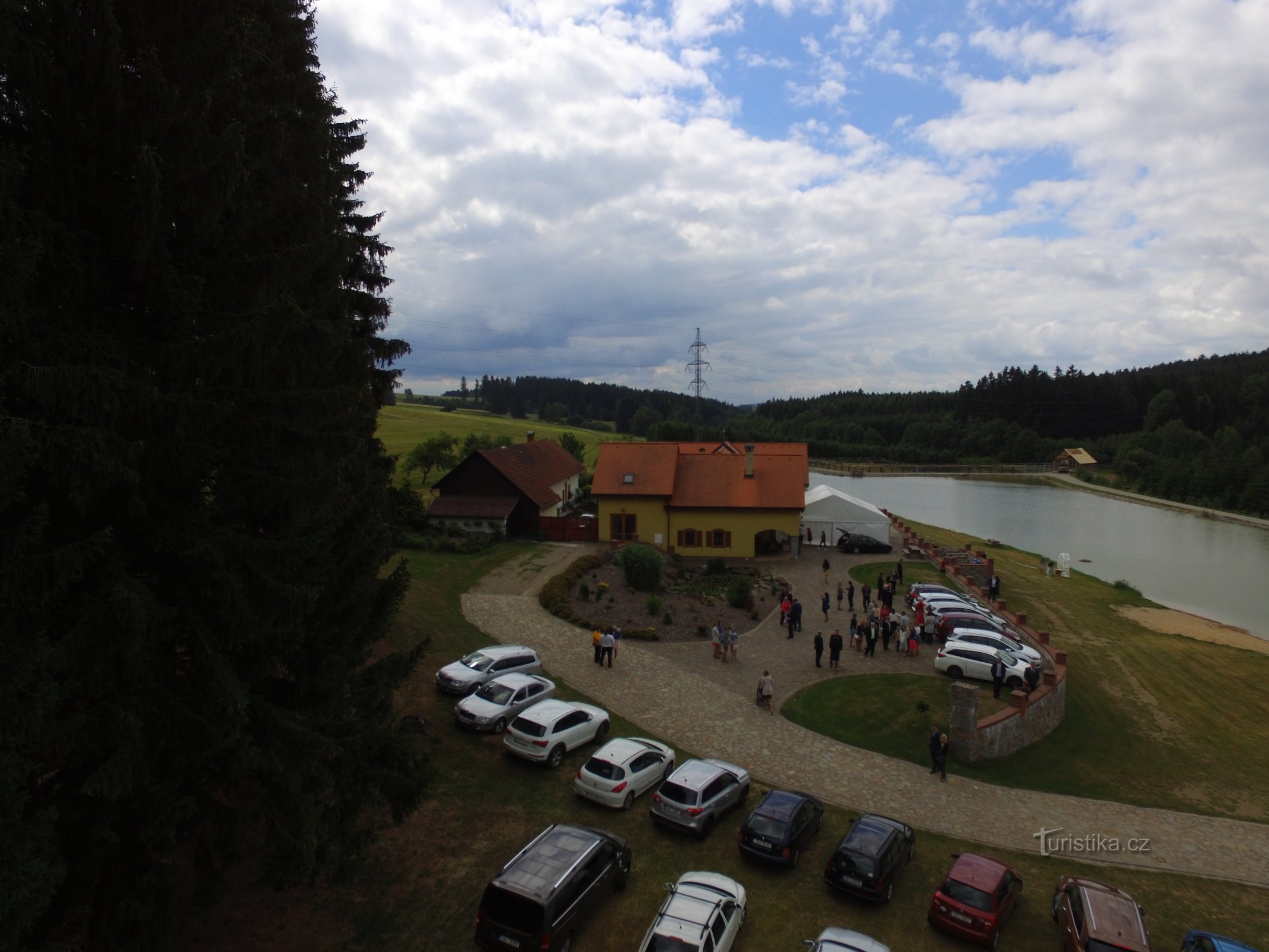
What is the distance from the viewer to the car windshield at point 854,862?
488 inches

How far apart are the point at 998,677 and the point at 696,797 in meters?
12.6

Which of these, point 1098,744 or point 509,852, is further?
point 1098,744

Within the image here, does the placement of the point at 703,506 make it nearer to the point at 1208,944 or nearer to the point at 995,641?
the point at 995,641

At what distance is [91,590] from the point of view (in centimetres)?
755

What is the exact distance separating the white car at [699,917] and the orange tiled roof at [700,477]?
28867 mm

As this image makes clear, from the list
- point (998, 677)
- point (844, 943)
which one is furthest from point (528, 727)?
point (998, 677)

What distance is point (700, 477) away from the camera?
41.8 m

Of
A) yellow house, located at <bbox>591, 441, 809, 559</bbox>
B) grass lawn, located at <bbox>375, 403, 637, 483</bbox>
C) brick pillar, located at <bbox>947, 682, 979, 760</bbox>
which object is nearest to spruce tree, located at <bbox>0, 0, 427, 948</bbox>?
brick pillar, located at <bbox>947, 682, 979, 760</bbox>

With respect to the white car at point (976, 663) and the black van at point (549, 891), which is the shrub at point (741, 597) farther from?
the black van at point (549, 891)

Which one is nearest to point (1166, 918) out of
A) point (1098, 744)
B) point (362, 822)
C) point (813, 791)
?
point (813, 791)

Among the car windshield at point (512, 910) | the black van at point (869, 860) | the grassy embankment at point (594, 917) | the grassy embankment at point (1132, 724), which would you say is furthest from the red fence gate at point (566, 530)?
the car windshield at point (512, 910)

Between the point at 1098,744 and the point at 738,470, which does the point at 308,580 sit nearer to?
the point at 1098,744

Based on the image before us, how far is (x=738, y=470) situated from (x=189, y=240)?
3546 cm

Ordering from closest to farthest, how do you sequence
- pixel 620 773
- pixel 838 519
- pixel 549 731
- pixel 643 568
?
pixel 620 773 < pixel 549 731 < pixel 643 568 < pixel 838 519
